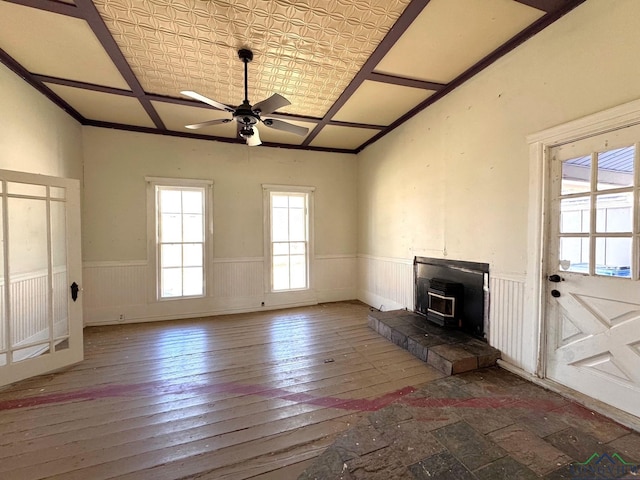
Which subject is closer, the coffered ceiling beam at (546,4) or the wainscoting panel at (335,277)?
the coffered ceiling beam at (546,4)

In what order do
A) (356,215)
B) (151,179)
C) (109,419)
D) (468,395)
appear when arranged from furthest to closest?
(356,215), (151,179), (468,395), (109,419)

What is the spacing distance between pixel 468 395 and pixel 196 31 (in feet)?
12.5

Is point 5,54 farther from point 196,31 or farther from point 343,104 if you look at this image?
point 343,104

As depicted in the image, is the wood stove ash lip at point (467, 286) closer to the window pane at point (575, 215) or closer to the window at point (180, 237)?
the window pane at point (575, 215)

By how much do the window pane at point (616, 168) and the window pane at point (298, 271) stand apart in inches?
165

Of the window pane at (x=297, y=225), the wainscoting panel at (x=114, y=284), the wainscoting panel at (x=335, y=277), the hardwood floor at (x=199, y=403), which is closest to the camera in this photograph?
the hardwood floor at (x=199, y=403)

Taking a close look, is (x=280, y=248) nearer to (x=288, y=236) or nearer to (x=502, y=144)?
(x=288, y=236)

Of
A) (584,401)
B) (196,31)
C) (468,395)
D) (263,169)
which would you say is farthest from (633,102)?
(263,169)

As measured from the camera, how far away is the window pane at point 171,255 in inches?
180

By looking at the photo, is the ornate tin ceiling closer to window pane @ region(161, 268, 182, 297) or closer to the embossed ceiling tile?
the embossed ceiling tile

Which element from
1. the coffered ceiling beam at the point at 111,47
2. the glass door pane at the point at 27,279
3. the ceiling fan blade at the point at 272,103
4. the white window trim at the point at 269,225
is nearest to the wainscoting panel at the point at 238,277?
the white window trim at the point at 269,225

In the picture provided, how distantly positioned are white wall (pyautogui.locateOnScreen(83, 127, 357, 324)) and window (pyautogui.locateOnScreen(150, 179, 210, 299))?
161mm

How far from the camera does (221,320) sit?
14.6 feet

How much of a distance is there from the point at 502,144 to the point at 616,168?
35.7 inches
